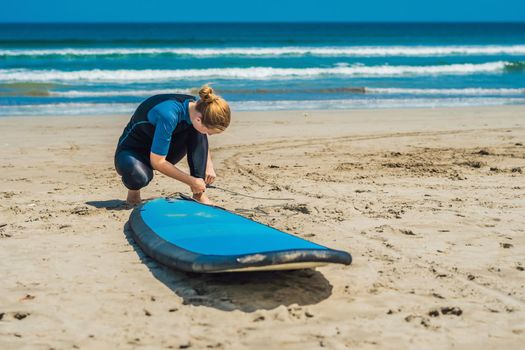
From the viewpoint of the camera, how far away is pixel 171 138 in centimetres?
534

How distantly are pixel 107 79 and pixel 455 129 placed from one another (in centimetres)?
1302

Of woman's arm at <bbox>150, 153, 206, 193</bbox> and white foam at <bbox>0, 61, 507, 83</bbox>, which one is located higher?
white foam at <bbox>0, 61, 507, 83</bbox>

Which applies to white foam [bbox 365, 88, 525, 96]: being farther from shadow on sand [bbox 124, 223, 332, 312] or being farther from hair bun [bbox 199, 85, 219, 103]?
shadow on sand [bbox 124, 223, 332, 312]

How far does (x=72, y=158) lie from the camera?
7984 mm

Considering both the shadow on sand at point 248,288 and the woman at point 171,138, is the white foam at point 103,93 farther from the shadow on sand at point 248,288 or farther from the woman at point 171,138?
the shadow on sand at point 248,288

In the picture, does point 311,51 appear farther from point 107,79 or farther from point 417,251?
point 417,251

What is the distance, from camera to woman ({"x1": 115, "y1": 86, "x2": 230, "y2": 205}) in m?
4.59

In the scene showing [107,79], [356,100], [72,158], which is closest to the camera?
[72,158]

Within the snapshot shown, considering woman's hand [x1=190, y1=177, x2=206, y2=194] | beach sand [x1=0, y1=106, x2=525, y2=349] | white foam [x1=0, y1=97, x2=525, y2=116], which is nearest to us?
beach sand [x1=0, y1=106, x2=525, y2=349]

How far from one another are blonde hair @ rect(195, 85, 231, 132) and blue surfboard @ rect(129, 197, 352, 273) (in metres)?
0.55

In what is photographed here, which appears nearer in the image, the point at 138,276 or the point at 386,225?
the point at 138,276

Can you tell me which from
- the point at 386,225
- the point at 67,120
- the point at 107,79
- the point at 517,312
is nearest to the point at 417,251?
the point at 386,225

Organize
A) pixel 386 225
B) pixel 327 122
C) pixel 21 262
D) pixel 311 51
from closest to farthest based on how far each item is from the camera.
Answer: pixel 21 262
pixel 386 225
pixel 327 122
pixel 311 51

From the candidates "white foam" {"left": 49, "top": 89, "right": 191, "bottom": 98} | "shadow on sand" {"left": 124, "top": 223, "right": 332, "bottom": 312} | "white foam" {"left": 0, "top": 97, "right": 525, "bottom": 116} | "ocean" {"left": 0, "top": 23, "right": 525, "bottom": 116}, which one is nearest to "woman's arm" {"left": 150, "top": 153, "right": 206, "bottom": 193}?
"shadow on sand" {"left": 124, "top": 223, "right": 332, "bottom": 312}
